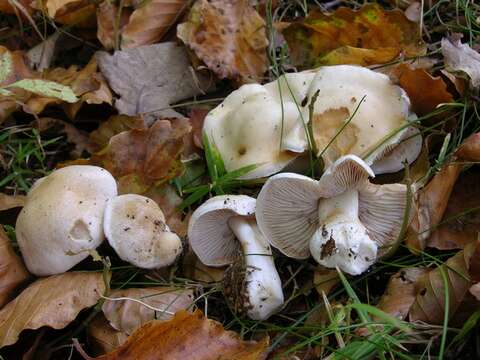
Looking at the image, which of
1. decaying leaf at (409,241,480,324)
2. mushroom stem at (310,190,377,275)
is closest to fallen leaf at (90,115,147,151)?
mushroom stem at (310,190,377,275)

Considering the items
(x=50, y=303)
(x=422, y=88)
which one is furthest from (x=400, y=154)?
(x=50, y=303)

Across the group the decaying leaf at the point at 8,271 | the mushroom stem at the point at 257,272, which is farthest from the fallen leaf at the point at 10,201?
the mushroom stem at the point at 257,272

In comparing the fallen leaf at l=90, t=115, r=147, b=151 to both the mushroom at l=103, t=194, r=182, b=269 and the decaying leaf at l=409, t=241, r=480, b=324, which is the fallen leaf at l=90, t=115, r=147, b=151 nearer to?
the mushroom at l=103, t=194, r=182, b=269

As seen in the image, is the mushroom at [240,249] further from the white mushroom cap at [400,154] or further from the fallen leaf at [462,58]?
the fallen leaf at [462,58]

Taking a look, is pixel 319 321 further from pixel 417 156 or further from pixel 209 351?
pixel 417 156

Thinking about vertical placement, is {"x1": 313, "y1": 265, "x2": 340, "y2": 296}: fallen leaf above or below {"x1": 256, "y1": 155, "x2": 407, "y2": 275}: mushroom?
below

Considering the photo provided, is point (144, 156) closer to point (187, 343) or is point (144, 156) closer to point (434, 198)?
point (187, 343)
